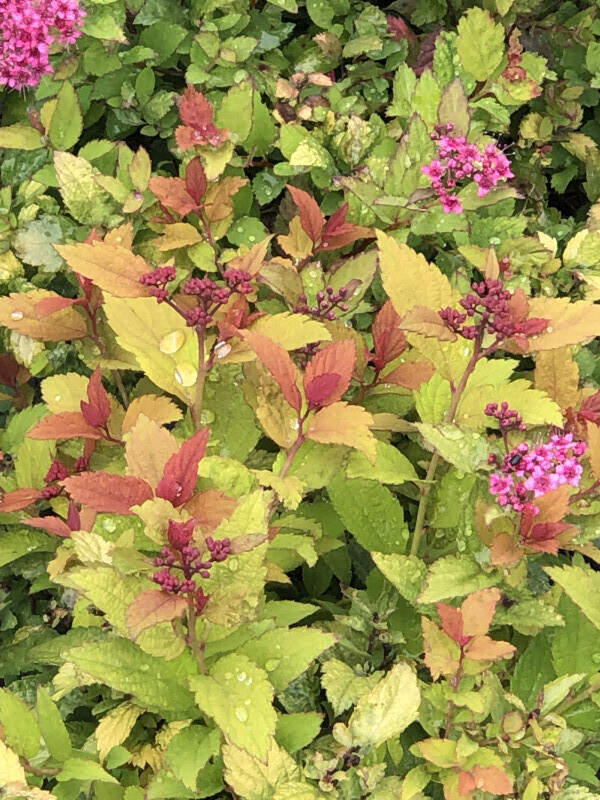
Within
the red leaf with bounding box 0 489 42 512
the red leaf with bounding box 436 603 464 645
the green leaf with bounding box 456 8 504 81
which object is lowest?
the red leaf with bounding box 0 489 42 512

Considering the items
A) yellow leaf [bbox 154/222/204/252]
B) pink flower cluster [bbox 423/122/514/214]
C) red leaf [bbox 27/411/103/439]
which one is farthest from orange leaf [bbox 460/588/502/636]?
yellow leaf [bbox 154/222/204/252]

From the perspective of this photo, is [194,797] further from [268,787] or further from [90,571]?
[90,571]

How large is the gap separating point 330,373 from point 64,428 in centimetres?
41

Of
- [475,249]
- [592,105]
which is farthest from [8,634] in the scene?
[592,105]

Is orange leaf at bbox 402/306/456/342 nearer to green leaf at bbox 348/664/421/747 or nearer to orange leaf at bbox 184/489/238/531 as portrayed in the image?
orange leaf at bbox 184/489/238/531

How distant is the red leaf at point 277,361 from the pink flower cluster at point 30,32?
0.85m

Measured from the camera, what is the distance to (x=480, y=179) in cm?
135

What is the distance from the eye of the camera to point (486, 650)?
0.92 m

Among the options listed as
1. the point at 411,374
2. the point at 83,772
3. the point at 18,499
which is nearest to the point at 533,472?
the point at 411,374

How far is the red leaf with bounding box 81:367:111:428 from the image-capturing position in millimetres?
1141

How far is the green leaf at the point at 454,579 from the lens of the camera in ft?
3.29

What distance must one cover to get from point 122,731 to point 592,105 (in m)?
1.78

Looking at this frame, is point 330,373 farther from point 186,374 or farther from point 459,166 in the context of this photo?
point 459,166

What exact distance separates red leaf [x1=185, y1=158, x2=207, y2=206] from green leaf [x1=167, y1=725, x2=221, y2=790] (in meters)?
0.88
